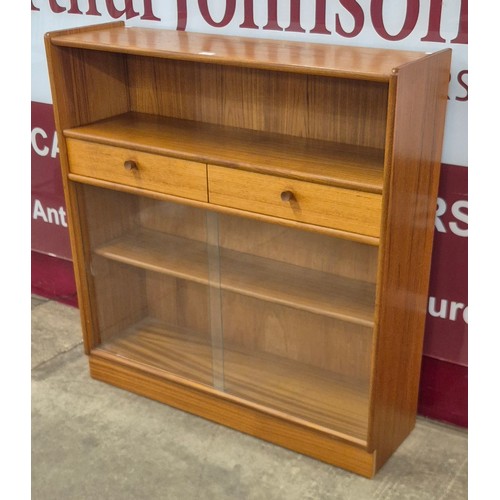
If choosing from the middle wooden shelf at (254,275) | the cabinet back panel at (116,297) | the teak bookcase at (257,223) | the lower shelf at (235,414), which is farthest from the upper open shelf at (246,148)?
the lower shelf at (235,414)

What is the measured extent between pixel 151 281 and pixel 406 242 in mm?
1049

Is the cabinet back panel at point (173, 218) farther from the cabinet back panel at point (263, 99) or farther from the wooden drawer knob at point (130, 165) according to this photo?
the cabinet back panel at point (263, 99)

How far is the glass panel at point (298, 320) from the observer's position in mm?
2338

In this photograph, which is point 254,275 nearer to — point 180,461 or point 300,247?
point 300,247

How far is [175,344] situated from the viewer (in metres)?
2.86

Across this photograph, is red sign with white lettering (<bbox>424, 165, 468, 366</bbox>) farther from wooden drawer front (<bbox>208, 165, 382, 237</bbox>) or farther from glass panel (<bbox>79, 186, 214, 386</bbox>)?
glass panel (<bbox>79, 186, 214, 386</bbox>)

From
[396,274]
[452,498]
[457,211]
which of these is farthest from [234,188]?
[452,498]

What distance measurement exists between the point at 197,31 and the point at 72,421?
4.87ft

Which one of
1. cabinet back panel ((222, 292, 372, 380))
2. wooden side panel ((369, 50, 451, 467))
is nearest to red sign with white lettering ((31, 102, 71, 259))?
cabinet back panel ((222, 292, 372, 380))

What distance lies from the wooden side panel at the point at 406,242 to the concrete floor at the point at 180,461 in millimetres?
131

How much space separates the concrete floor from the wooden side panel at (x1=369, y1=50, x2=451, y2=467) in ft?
0.43

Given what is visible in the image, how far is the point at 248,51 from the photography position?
87.4 inches

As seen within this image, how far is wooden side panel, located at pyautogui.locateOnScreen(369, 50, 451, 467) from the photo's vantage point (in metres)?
2.02

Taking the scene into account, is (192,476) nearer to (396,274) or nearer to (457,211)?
(396,274)
